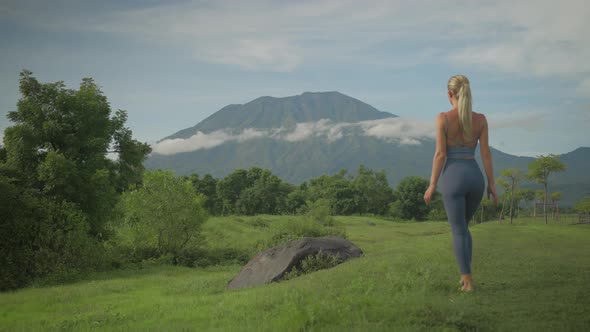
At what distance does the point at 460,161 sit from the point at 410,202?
9750 cm

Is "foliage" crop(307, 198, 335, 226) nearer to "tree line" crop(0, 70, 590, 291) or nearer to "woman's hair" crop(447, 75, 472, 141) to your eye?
"tree line" crop(0, 70, 590, 291)

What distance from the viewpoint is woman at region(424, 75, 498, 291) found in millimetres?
7930

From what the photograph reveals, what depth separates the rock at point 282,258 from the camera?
13719 mm

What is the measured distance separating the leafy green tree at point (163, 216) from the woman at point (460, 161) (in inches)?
908

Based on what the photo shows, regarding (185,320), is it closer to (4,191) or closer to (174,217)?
(4,191)

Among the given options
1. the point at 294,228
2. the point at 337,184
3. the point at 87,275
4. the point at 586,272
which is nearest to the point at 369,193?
the point at 337,184

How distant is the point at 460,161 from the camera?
8086 mm

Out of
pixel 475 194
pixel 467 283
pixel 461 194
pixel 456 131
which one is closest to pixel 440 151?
pixel 456 131

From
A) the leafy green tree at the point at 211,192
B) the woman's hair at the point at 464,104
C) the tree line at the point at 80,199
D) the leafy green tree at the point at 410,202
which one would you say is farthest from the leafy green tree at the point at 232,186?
the woman's hair at the point at 464,104

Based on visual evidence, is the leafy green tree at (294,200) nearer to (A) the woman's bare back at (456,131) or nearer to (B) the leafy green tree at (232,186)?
(B) the leafy green tree at (232,186)

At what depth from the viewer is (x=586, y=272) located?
10.5m

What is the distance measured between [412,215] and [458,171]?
99909mm

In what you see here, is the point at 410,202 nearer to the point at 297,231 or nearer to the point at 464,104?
the point at 297,231

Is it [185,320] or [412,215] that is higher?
[185,320]
